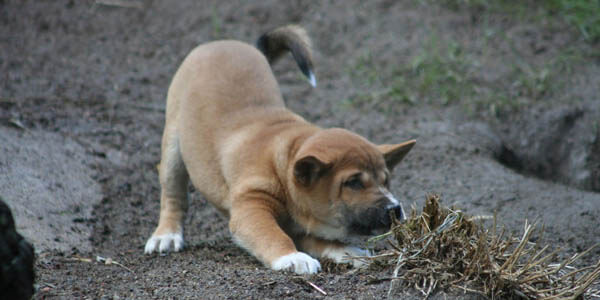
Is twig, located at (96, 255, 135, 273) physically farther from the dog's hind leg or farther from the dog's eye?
the dog's eye

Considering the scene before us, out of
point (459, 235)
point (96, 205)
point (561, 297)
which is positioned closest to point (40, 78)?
point (96, 205)

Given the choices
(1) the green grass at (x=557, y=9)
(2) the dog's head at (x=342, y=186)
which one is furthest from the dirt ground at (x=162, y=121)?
(2) the dog's head at (x=342, y=186)

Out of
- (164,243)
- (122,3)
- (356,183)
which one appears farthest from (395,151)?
(122,3)

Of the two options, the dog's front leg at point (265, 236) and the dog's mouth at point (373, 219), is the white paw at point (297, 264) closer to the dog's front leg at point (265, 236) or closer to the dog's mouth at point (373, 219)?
the dog's front leg at point (265, 236)

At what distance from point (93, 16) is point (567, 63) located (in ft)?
19.5

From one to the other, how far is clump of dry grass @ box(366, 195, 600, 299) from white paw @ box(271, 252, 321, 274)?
1.32 ft

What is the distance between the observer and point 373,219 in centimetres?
407

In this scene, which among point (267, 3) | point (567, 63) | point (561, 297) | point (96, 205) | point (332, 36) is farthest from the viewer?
point (267, 3)

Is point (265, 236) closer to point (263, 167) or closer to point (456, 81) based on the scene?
point (263, 167)

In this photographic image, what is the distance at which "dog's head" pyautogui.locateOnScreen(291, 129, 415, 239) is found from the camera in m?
4.08

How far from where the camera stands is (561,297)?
3215mm

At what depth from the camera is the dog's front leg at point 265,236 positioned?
3865mm

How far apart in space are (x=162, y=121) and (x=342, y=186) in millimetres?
3464

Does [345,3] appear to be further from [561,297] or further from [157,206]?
[561,297]
